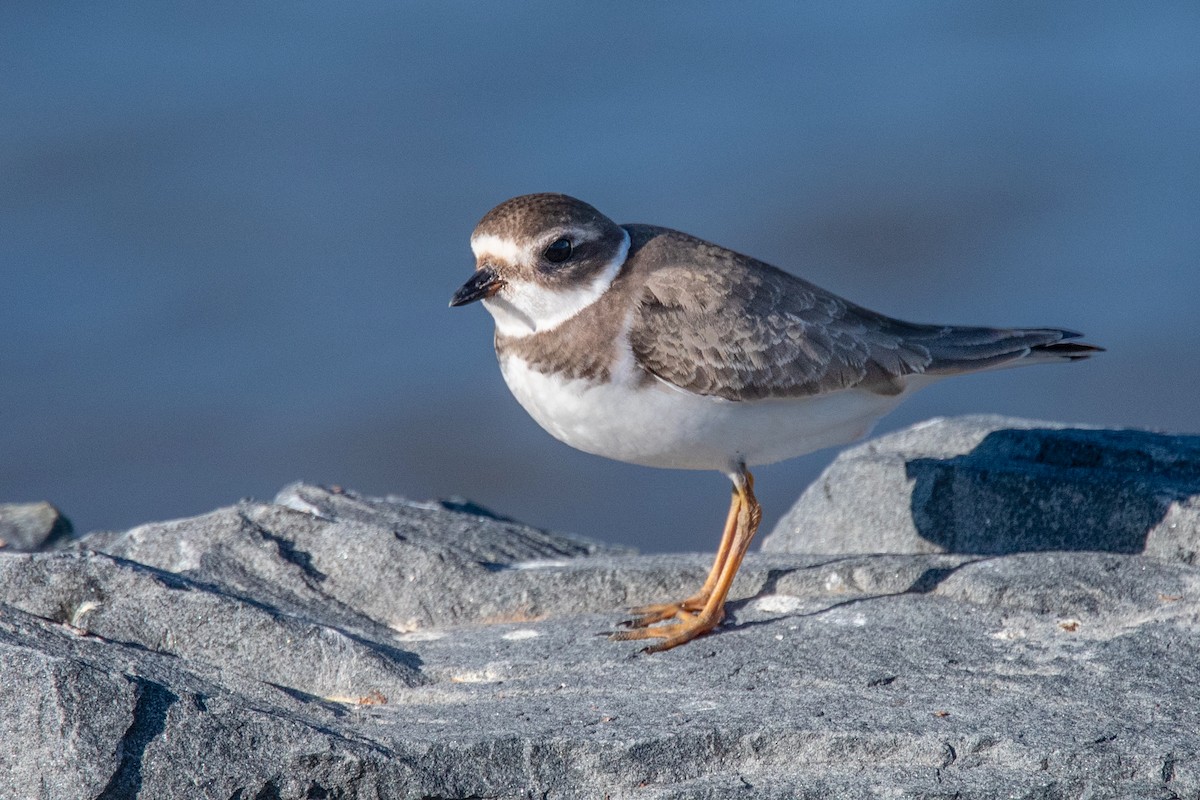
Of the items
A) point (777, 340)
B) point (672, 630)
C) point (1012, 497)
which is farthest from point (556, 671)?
point (1012, 497)

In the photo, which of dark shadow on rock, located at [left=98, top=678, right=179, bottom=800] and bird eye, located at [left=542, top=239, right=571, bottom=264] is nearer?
dark shadow on rock, located at [left=98, top=678, right=179, bottom=800]

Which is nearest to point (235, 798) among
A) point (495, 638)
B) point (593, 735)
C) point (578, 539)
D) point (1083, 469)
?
point (593, 735)

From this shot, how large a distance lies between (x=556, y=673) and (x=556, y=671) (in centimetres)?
2

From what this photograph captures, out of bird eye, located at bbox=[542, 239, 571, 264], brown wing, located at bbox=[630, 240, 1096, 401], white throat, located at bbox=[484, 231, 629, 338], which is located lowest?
brown wing, located at bbox=[630, 240, 1096, 401]

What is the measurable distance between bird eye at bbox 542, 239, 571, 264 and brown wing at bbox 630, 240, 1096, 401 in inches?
15.2

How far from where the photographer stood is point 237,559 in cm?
595

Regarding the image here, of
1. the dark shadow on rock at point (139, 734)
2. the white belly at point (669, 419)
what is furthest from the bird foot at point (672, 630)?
the dark shadow on rock at point (139, 734)

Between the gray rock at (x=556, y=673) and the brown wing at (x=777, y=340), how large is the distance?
928mm

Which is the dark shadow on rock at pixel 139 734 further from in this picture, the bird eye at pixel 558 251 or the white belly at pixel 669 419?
the bird eye at pixel 558 251

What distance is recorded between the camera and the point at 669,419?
5469 millimetres

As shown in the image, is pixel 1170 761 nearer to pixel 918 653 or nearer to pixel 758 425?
pixel 918 653

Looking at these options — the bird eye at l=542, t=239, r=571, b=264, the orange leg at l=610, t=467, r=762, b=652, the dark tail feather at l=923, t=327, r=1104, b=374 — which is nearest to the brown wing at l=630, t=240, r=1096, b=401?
the dark tail feather at l=923, t=327, r=1104, b=374

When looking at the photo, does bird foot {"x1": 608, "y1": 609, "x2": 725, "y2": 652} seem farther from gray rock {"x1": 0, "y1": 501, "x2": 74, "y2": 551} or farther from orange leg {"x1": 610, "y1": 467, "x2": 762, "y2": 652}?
gray rock {"x1": 0, "y1": 501, "x2": 74, "y2": 551}

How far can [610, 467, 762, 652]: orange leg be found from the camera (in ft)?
17.6
